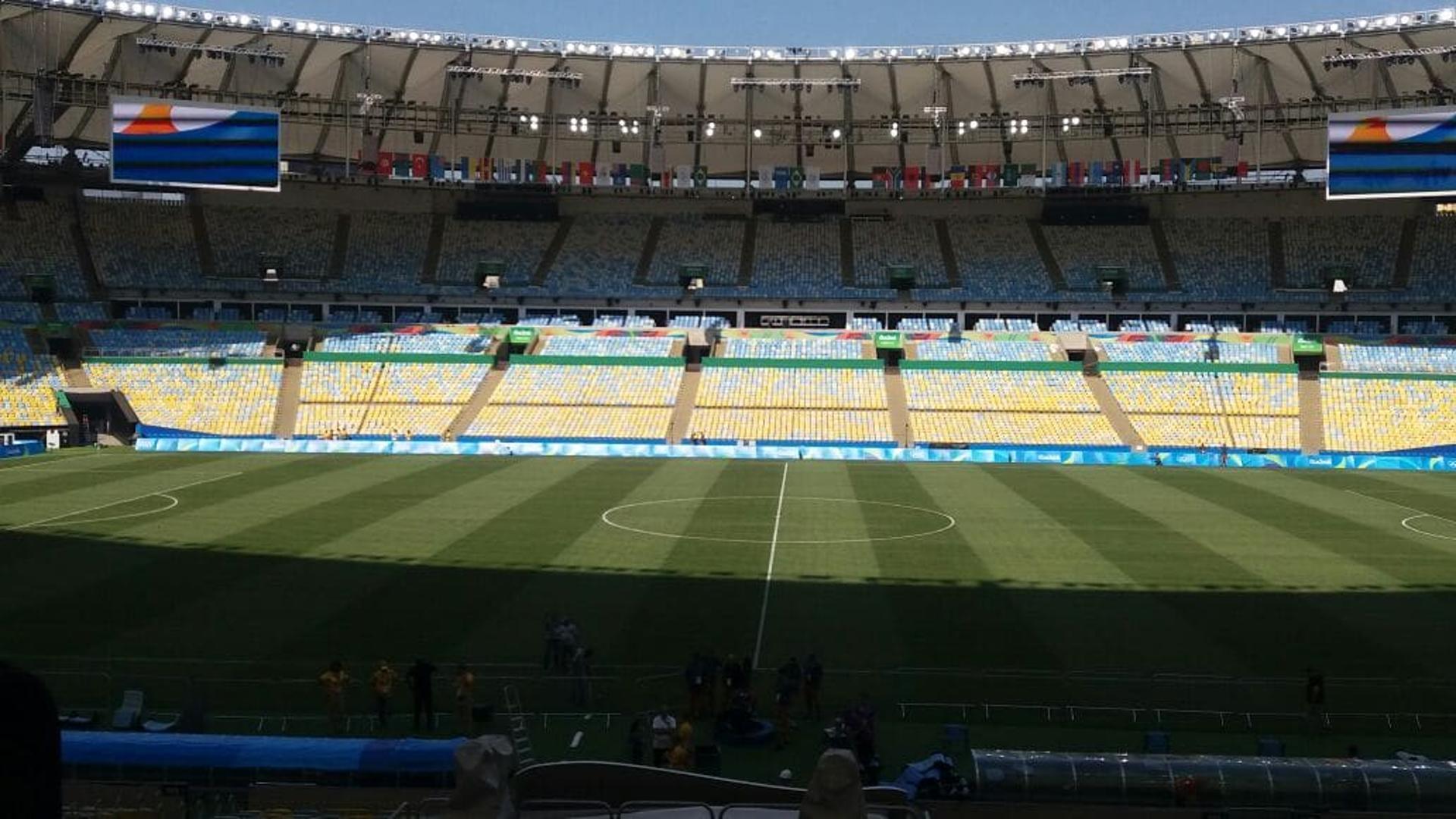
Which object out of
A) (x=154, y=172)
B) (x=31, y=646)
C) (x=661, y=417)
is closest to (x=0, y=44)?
(x=154, y=172)

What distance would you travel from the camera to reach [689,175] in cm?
8262

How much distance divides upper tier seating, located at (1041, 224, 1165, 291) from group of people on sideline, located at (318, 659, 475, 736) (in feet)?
226

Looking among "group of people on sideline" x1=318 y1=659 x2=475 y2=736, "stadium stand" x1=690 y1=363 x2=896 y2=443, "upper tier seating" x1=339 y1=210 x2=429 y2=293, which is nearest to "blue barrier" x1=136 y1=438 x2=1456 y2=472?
"stadium stand" x1=690 y1=363 x2=896 y2=443

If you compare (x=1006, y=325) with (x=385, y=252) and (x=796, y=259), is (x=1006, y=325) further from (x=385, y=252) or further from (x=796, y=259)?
(x=385, y=252)

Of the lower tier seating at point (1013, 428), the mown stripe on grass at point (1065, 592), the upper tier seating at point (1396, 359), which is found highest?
the upper tier seating at point (1396, 359)

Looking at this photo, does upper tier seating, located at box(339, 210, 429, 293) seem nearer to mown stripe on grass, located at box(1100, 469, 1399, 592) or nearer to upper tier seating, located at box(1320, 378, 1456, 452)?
mown stripe on grass, located at box(1100, 469, 1399, 592)

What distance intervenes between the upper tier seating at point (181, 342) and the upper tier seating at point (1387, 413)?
56923 millimetres

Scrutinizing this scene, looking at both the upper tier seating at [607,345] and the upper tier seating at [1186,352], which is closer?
the upper tier seating at [1186,352]

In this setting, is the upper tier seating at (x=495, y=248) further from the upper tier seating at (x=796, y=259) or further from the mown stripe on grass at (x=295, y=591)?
the mown stripe on grass at (x=295, y=591)

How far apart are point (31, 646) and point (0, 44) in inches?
2297

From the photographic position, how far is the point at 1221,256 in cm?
8175

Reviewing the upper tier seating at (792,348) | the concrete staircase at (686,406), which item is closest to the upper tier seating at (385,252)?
the concrete staircase at (686,406)

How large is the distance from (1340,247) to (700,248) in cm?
4044

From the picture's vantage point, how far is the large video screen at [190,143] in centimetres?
6806
